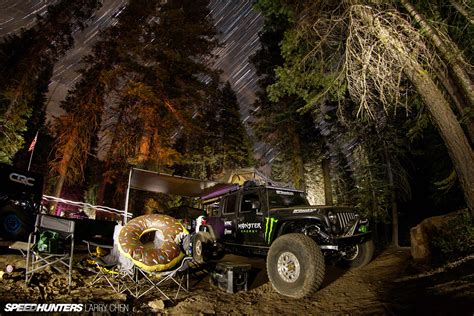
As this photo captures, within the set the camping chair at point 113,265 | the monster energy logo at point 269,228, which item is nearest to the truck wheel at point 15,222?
the camping chair at point 113,265

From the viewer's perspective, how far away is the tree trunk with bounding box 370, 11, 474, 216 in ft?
16.0

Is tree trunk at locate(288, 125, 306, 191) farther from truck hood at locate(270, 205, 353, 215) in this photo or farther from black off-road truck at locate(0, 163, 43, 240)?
black off-road truck at locate(0, 163, 43, 240)

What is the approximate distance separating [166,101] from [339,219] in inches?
451

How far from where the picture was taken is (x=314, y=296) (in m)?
5.55

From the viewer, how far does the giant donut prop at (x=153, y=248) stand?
221 inches

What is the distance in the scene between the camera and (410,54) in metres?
5.19

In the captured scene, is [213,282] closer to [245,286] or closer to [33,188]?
[245,286]

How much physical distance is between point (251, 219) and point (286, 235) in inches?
70.8

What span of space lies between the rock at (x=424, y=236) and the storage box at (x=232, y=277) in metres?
4.72

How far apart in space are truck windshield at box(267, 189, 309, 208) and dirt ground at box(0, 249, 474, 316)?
1.95 meters

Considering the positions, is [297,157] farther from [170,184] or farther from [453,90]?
[453,90]

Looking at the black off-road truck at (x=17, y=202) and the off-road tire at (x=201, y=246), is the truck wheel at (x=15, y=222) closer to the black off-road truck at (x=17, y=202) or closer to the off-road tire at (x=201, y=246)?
the black off-road truck at (x=17, y=202)

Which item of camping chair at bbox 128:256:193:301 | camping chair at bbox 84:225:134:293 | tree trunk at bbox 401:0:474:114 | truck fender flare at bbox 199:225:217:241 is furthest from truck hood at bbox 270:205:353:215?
camping chair at bbox 84:225:134:293

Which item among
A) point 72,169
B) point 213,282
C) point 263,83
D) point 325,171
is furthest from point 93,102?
point 325,171
